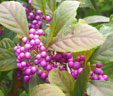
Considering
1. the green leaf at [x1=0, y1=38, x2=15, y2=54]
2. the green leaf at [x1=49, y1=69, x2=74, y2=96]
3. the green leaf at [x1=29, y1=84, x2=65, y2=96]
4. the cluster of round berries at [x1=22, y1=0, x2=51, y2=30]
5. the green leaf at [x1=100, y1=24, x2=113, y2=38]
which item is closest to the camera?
the green leaf at [x1=29, y1=84, x2=65, y2=96]

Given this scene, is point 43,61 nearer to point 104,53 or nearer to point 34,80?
point 34,80

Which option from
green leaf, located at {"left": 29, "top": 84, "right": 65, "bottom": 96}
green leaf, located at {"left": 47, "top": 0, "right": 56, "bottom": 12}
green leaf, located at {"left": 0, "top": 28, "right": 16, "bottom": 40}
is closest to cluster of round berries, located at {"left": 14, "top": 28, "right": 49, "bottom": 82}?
green leaf, located at {"left": 29, "top": 84, "right": 65, "bottom": 96}

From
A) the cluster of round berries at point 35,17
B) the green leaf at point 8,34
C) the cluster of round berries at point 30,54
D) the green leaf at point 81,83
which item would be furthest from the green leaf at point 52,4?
the green leaf at point 81,83

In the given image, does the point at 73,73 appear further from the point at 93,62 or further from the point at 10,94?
the point at 10,94

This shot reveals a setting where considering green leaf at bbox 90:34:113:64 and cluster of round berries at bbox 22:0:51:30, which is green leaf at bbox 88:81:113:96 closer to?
green leaf at bbox 90:34:113:64

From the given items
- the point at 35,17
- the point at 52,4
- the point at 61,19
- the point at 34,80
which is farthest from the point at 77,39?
the point at 35,17

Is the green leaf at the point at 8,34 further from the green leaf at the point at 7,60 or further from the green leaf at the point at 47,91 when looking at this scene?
the green leaf at the point at 47,91

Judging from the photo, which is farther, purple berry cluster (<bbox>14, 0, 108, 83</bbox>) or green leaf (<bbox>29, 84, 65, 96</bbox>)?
purple berry cluster (<bbox>14, 0, 108, 83</bbox>)
